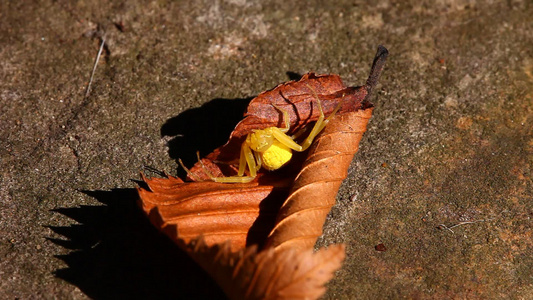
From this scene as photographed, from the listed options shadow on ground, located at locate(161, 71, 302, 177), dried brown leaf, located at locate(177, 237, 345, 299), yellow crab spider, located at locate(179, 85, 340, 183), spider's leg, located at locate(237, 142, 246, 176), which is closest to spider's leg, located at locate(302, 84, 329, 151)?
yellow crab spider, located at locate(179, 85, 340, 183)

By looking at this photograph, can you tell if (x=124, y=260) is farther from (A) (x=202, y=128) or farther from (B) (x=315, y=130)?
(B) (x=315, y=130)

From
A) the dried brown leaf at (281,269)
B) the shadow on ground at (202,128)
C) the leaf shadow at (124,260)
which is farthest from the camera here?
the shadow on ground at (202,128)

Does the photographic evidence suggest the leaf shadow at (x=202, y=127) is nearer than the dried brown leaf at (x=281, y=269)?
No

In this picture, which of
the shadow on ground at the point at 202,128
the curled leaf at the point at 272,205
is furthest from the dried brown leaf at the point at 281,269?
the shadow on ground at the point at 202,128

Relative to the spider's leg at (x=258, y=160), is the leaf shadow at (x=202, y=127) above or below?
above

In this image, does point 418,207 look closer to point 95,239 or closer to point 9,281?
point 95,239

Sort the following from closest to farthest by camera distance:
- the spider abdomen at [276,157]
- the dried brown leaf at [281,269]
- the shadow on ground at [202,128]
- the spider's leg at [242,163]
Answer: the dried brown leaf at [281,269], the spider abdomen at [276,157], the spider's leg at [242,163], the shadow on ground at [202,128]

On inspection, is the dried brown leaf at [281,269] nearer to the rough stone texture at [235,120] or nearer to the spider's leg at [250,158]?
the rough stone texture at [235,120]
